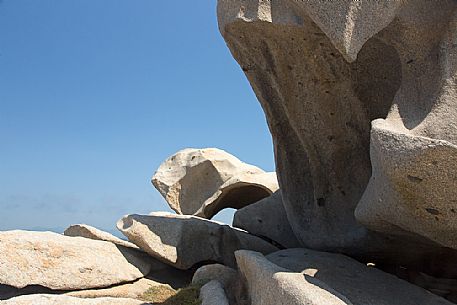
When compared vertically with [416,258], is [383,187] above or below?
above

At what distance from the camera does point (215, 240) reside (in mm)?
7809

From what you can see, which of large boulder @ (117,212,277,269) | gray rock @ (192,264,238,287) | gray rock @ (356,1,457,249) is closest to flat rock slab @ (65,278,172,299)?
large boulder @ (117,212,277,269)

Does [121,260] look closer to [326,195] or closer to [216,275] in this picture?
[216,275]

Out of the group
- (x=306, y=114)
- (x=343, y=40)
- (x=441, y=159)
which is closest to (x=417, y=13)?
(x=343, y=40)

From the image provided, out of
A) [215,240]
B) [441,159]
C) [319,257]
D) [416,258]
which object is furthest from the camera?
[215,240]

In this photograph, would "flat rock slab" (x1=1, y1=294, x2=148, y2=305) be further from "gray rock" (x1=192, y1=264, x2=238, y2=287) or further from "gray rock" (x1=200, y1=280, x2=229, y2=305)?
"gray rock" (x1=192, y1=264, x2=238, y2=287)

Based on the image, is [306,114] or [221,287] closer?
[221,287]

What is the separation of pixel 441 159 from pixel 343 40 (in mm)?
1451

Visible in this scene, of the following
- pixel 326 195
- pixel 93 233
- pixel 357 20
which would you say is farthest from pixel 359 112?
pixel 93 233

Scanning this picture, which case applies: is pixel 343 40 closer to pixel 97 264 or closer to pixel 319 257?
pixel 319 257

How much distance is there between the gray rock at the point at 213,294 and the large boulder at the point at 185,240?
1.08 m

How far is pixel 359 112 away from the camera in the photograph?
643 cm

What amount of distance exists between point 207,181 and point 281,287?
975 cm

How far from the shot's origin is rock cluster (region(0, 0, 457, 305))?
4.19 m
